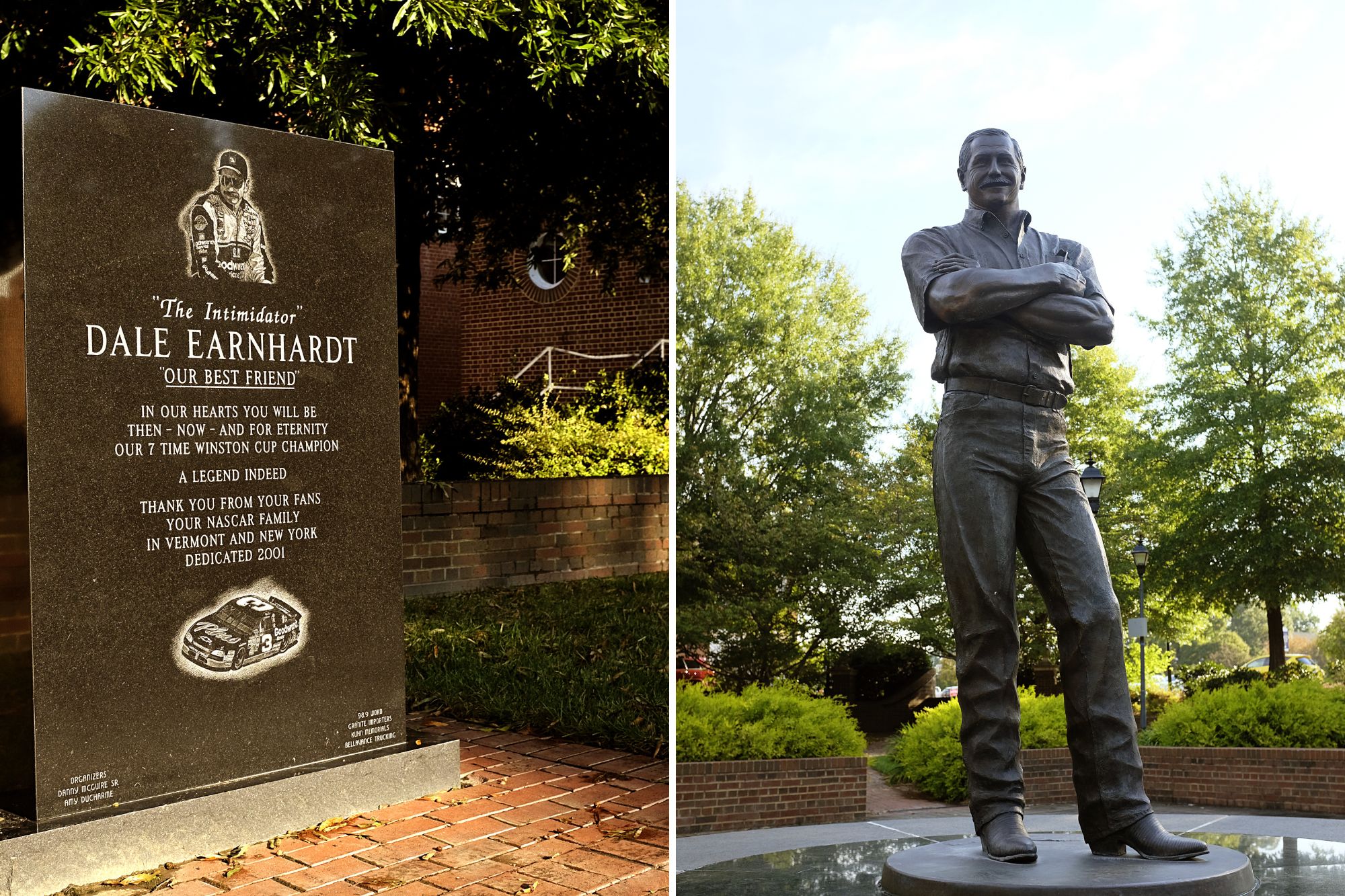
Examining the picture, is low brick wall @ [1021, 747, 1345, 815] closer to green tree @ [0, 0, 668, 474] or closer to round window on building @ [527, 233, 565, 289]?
green tree @ [0, 0, 668, 474]

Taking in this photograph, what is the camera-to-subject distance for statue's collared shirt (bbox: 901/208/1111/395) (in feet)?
17.9

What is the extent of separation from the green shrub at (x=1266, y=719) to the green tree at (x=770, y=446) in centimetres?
905

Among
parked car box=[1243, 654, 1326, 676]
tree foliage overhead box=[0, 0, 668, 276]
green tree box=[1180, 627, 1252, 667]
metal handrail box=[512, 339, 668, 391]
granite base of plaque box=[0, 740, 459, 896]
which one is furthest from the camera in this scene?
green tree box=[1180, 627, 1252, 667]

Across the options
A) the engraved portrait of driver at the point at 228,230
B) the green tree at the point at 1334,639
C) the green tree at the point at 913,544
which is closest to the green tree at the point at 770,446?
the green tree at the point at 913,544

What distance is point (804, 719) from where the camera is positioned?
11.8 metres

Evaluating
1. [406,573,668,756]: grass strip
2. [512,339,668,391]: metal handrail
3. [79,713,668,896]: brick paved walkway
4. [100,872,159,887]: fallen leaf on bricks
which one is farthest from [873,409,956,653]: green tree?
[100,872,159,887]: fallen leaf on bricks

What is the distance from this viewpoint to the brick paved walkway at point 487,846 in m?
4.43

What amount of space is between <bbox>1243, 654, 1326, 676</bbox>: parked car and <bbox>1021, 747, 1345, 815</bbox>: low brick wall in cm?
683

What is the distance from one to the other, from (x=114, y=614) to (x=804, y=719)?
812 cm

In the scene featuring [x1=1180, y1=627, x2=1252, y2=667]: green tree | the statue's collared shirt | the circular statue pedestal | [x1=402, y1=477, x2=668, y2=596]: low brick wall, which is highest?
the statue's collared shirt

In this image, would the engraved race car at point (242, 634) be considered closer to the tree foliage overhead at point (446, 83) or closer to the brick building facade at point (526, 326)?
the tree foliage overhead at point (446, 83)

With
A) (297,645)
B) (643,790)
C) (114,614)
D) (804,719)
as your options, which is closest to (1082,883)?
(643,790)

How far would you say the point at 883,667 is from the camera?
21.6m

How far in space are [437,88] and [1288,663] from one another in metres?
15.8
